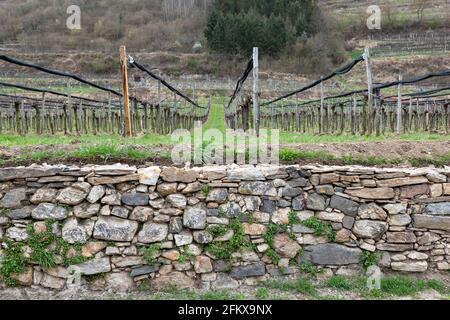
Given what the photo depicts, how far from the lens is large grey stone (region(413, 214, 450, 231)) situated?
482 cm

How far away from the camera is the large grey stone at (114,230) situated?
4.57 meters

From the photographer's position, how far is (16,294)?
4.45 m

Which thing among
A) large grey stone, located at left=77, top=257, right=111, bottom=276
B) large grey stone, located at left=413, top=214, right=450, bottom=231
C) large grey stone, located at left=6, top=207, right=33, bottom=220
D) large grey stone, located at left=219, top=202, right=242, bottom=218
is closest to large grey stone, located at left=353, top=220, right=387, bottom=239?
large grey stone, located at left=413, top=214, right=450, bottom=231

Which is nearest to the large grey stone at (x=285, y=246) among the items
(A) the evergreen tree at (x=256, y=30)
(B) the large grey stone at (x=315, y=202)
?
(B) the large grey stone at (x=315, y=202)

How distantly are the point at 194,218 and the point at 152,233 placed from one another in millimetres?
482

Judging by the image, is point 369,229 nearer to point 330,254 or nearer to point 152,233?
point 330,254

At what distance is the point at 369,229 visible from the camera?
4793 millimetres

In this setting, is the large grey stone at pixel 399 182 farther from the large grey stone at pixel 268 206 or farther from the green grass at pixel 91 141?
the green grass at pixel 91 141

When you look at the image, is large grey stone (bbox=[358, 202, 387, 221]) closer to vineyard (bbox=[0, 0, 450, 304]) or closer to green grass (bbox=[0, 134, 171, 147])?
vineyard (bbox=[0, 0, 450, 304])

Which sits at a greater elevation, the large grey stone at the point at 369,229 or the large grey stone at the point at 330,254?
the large grey stone at the point at 369,229

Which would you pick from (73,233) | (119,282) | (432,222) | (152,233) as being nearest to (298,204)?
(432,222)

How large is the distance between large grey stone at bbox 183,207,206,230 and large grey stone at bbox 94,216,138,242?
55cm

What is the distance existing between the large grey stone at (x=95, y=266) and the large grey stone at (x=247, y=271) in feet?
4.44
